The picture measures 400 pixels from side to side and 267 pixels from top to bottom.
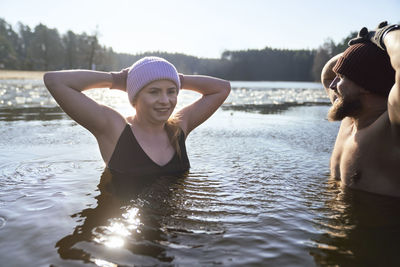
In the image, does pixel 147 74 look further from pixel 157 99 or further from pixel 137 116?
pixel 137 116

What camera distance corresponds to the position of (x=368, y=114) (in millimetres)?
3322

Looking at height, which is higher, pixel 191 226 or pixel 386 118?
pixel 386 118

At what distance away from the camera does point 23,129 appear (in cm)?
673

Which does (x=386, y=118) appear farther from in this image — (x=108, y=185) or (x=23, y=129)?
(x=23, y=129)

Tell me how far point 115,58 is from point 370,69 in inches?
3776

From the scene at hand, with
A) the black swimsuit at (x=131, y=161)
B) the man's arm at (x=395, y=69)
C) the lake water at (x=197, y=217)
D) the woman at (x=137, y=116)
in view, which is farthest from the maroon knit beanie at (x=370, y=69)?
the black swimsuit at (x=131, y=161)

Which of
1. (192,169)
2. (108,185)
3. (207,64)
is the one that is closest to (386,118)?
(192,169)

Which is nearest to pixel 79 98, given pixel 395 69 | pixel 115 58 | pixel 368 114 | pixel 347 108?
pixel 347 108

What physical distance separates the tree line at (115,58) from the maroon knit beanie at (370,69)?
6570cm

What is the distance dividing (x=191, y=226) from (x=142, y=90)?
1673 mm

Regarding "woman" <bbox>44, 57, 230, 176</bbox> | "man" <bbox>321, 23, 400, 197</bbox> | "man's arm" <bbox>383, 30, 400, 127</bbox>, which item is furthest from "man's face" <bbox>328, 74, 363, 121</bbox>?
"woman" <bbox>44, 57, 230, 176</bbox>

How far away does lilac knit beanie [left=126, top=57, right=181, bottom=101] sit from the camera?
343cm

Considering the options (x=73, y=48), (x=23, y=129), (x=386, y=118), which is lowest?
(x=23, y=129)

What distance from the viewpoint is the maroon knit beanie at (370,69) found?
3166 mm
